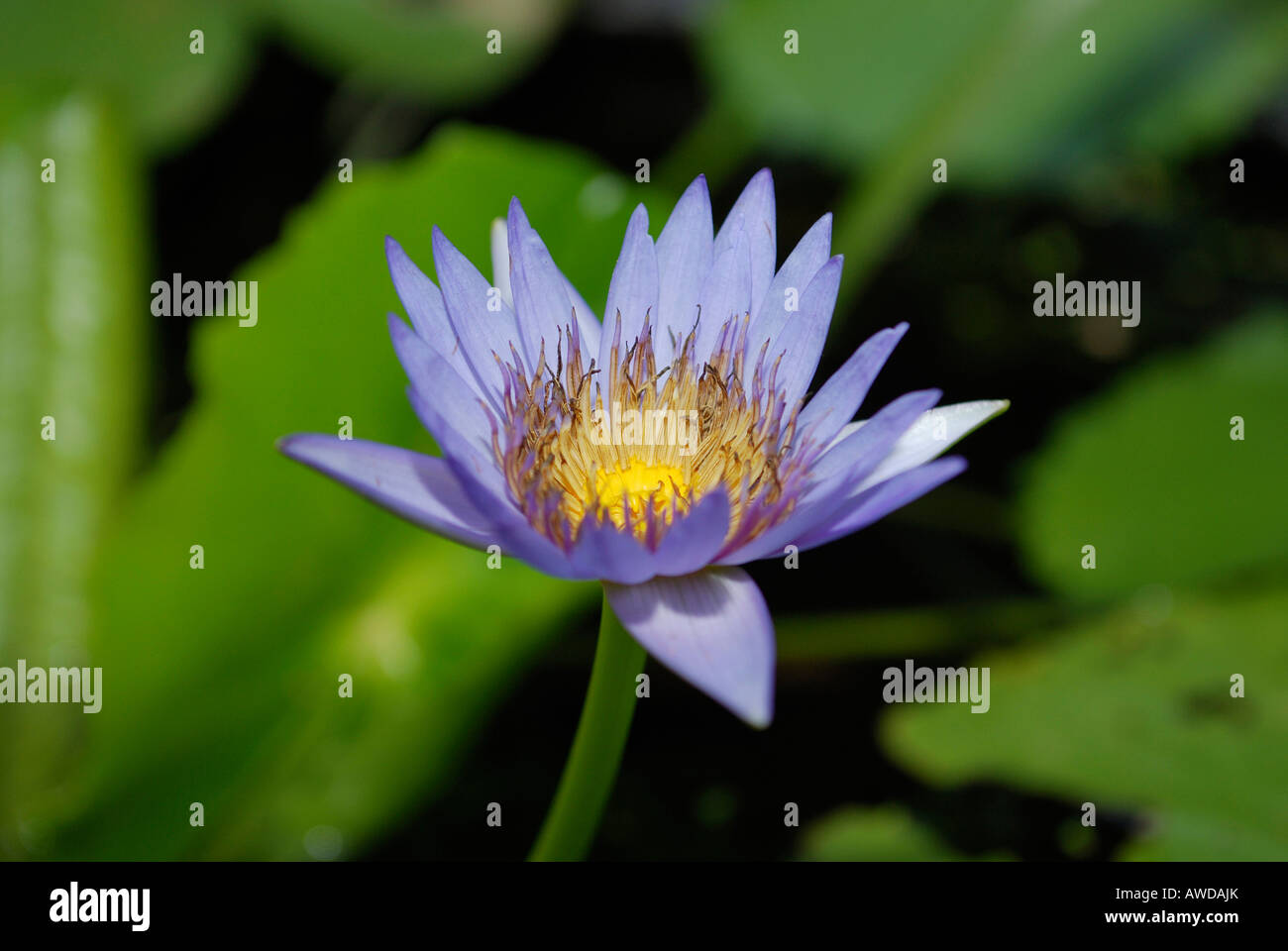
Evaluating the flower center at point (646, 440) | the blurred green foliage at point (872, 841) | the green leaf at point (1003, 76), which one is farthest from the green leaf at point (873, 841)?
the green leaf at point (1003, 76)

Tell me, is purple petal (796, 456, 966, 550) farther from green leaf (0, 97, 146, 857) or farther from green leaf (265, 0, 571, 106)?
green leaf (265, 0, 571, 106)

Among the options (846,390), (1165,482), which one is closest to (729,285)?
(846,390)

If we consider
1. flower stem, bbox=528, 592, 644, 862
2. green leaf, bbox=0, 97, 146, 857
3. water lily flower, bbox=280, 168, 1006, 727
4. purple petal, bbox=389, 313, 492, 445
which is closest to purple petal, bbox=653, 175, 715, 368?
water lily flower, bbox=280, 168, 1006, 727

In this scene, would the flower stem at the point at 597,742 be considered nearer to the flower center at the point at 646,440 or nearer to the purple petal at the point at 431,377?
the flower center at the point at 646,440

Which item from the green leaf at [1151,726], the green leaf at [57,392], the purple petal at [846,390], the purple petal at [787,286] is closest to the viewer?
the purple petal at [846,390]

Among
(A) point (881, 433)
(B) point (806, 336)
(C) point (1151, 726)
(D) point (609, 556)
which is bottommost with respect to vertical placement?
(C) point (1151, 726)

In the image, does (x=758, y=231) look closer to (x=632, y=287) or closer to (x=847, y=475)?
(x=632, y=287)

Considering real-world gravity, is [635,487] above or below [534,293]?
below
